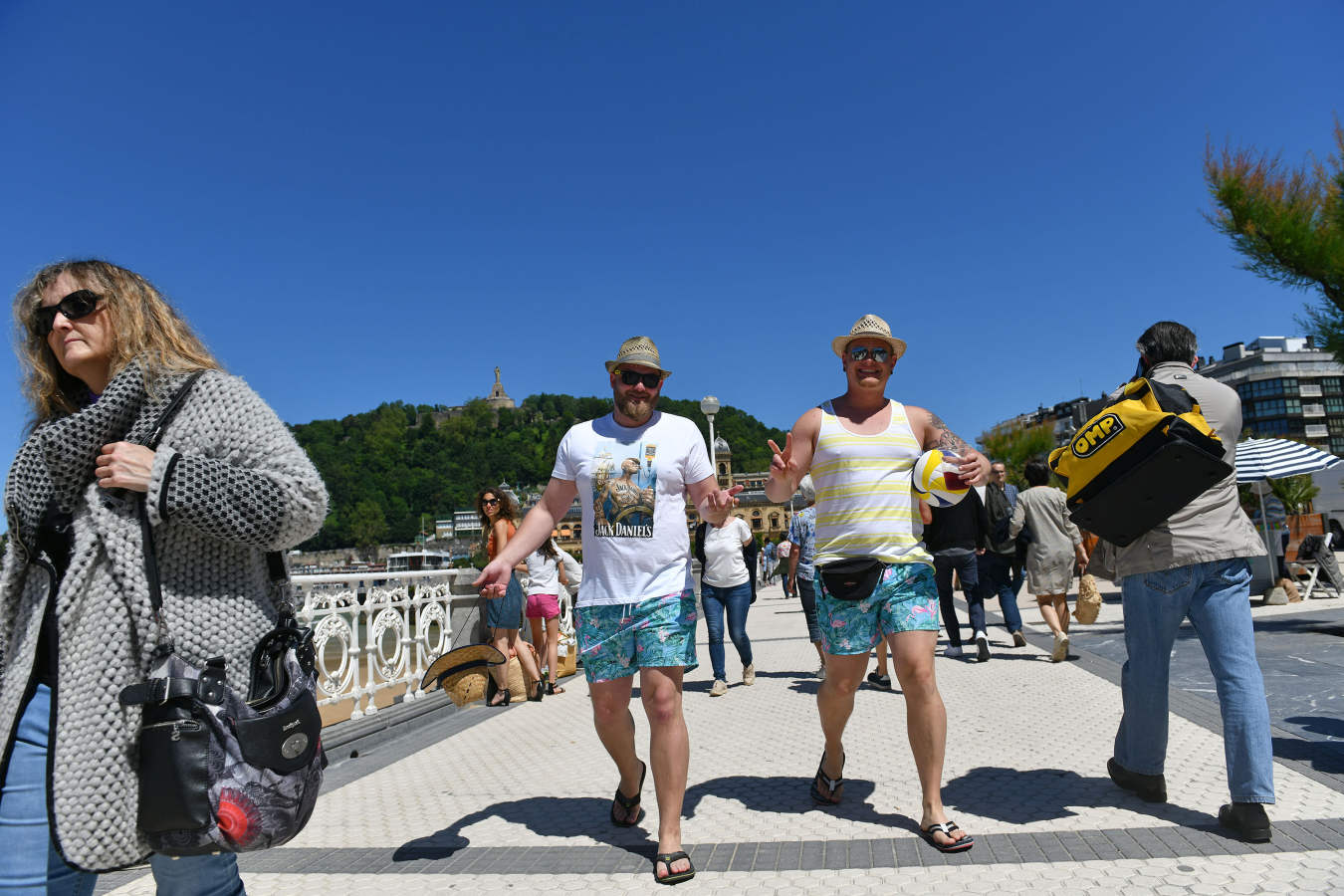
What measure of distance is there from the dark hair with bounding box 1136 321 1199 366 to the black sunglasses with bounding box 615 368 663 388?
6.64ft

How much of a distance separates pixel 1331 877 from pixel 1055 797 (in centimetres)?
111

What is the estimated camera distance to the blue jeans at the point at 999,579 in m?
8.40

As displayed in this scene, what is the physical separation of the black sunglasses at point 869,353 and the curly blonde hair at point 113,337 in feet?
7.92

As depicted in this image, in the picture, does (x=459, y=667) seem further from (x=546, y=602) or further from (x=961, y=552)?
(x=961, y=552)

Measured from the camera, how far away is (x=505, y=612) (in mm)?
7555

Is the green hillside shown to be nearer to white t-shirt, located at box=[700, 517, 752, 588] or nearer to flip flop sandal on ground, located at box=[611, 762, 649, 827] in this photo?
white t-shirt, located at box=[700, 517, 752, 588]

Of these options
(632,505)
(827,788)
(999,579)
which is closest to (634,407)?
(632,505)

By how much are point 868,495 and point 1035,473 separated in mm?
5118

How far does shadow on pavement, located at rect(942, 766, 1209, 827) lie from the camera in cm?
347

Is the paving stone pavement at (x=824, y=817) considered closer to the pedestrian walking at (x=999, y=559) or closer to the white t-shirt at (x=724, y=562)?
the white t-shirt at (x=724, y=562)

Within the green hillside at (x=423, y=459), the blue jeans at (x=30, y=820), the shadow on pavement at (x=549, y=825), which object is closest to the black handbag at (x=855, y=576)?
the shadow on pavement at (x=549, y=825)

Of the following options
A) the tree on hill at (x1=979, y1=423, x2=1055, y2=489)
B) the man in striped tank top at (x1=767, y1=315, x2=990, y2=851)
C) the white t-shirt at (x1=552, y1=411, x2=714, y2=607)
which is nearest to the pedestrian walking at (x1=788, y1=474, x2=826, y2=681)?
the man in striped tank top at (x1=767, y1=315, x2=990, y2=851)

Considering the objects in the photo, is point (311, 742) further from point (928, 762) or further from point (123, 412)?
point (928, 762)

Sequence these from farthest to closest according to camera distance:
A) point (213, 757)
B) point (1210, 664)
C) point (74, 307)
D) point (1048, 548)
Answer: point (1048, 548) < point (1210, 664) < point (74, 307) < point (213, 757)
